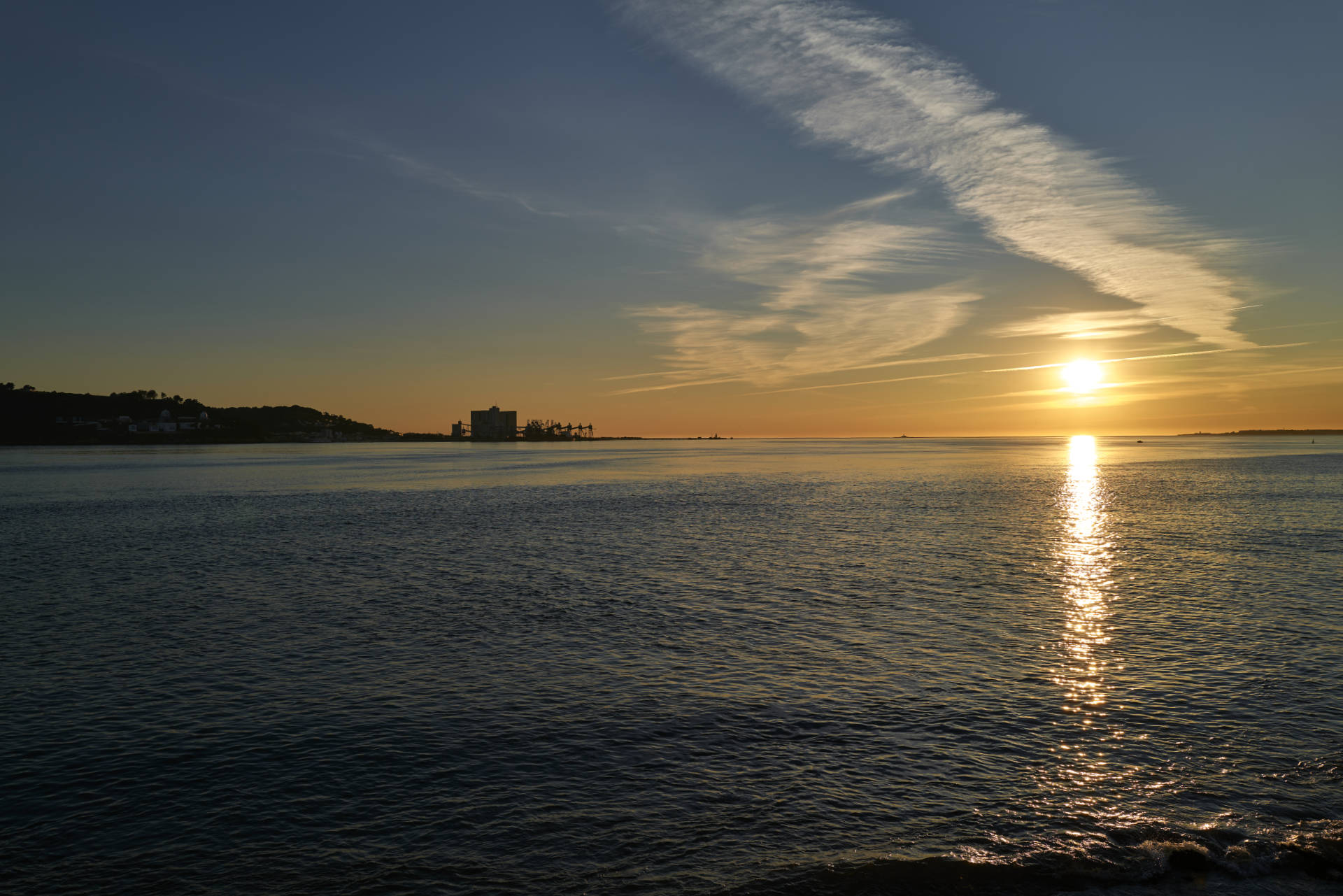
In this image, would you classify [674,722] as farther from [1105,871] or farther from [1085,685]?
[1085,685]

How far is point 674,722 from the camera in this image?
18359 mm

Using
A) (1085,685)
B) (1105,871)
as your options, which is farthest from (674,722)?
(1085,685)

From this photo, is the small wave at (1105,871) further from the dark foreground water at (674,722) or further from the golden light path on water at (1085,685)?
the golden light path on water at (1085,685)

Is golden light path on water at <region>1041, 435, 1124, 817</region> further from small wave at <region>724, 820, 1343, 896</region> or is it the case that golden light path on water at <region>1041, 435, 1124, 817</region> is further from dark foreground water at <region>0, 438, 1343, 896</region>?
small wave at <region>724, 820, 1343, 896</region>

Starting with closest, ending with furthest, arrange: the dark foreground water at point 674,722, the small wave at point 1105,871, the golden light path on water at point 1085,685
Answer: the small wave at point 1105,871 → the dark foreground water at point 674,722 → the golden light path on water at point 1085,685

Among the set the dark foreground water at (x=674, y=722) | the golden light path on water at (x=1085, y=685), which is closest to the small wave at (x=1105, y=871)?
the dark foreground water at (x=674, y=722)

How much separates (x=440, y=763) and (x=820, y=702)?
9.38 m

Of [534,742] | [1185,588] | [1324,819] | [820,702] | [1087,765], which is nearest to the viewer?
[1324,819]

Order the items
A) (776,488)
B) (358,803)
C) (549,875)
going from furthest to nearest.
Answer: (776,488) < (358,803) < (549,875)

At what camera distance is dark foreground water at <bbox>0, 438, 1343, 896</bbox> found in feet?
40.8

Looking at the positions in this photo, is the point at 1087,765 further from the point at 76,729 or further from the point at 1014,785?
the point at 76,729

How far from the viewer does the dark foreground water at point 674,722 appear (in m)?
12.4

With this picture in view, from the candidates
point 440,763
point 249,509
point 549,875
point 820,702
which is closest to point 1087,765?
point 820,702

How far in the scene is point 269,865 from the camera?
12.4m
